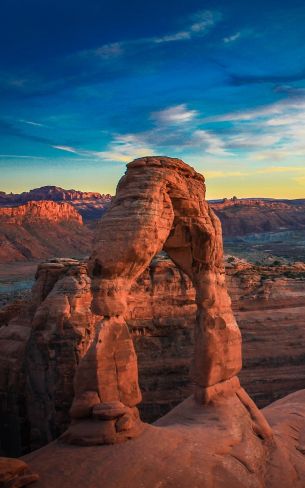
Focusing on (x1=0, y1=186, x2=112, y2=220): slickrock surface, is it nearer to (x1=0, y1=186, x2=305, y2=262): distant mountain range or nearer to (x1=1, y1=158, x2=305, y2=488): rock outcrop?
(x1=0, y1=186, x2=305, y2=262): distant mountain range

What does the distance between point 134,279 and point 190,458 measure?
3.36m

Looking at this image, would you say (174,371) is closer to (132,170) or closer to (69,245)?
(132,170)

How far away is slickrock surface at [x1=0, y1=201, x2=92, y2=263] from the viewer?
95.5 m

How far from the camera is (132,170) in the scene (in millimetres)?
9977

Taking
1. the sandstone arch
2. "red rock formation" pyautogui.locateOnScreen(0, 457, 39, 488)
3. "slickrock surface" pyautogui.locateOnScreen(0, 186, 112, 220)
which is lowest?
"red rock formation" pyautogui.locateOnScreen(0, 457, 39, 488)

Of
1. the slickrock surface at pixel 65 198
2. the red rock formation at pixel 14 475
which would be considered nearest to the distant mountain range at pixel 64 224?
the slickrock surface at pixel 65 198

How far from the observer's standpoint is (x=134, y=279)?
365 inches

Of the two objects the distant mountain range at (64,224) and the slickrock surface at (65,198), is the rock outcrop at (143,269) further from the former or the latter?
the slickrock surface at (65,198)

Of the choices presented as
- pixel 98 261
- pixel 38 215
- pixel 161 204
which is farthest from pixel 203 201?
pixel 38 215

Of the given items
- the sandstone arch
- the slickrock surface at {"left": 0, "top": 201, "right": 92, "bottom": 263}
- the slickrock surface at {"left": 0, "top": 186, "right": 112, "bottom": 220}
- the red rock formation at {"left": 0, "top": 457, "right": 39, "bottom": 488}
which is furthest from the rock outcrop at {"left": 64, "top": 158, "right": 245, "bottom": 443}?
the slickrock surface at {"left": 0, "top": 186, "right": 112, "bottom": 220}

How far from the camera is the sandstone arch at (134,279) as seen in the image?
28.1 feet

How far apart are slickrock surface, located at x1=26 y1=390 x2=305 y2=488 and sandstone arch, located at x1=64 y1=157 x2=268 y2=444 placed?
0.35 metres

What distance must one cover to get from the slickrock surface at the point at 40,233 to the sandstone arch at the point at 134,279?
82426mm

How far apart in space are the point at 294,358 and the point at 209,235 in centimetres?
973
